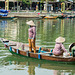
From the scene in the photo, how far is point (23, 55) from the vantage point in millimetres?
17875

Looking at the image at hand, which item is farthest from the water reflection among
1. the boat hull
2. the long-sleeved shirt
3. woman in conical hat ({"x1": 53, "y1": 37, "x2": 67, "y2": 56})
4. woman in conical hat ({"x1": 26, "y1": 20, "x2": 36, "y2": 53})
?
the long-sleeved shirt

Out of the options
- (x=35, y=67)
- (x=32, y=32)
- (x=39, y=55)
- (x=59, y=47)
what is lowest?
(x=35, y=67)

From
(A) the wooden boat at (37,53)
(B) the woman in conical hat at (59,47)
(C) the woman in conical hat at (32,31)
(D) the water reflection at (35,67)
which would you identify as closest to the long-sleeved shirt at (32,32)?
(C) the woman in conical hat at (32,31)

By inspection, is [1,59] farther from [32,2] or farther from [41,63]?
[32,2]

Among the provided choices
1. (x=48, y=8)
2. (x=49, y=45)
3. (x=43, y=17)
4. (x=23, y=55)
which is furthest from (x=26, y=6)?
(x=23, y=55)

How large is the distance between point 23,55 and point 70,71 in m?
3.59

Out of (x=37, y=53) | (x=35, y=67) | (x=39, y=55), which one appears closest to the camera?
(x=35, y=67)

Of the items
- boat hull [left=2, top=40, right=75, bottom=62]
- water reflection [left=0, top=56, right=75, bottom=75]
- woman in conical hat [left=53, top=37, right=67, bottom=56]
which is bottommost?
water reflection [left=0, top=56, right=75, bottom=75]

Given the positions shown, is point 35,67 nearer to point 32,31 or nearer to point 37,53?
point 37,53

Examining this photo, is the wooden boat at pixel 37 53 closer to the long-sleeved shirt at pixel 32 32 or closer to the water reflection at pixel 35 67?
the water reflection at pixel 35 67

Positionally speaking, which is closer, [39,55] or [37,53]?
[39,55]

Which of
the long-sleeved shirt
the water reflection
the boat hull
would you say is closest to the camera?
the water reflection

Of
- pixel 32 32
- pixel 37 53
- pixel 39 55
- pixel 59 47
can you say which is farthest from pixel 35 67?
pixel 32 32

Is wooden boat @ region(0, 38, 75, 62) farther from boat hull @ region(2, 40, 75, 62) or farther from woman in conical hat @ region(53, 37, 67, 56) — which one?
woman in conical hat @ region(53, 37, 67, 56)
